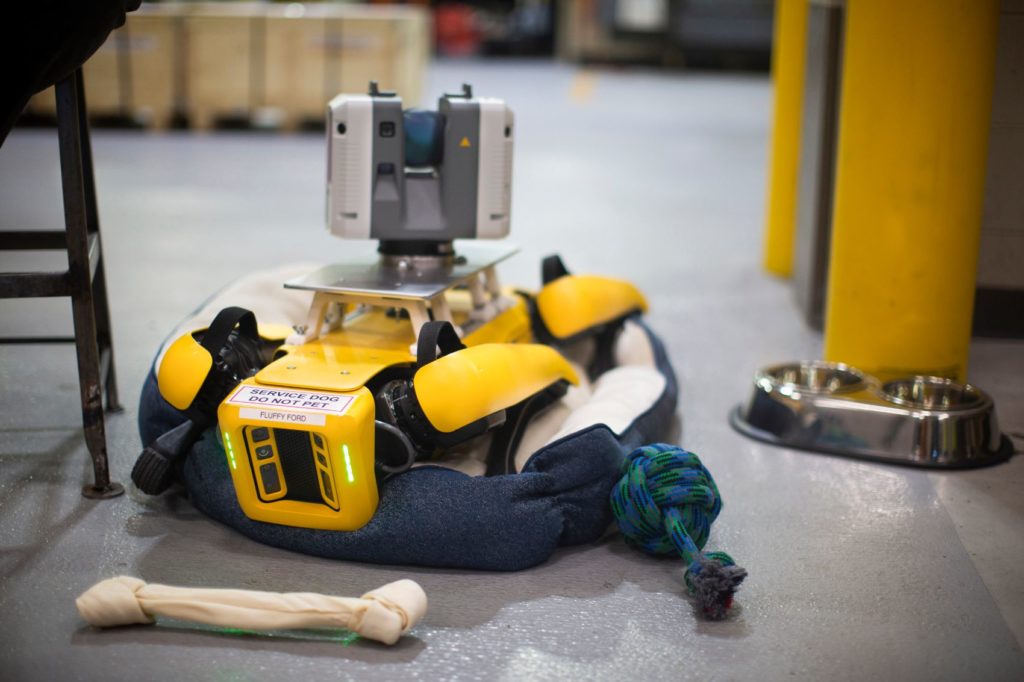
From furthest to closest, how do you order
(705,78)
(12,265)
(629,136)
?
(705,78) → (629,136) → (12,265)

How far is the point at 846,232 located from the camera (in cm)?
373

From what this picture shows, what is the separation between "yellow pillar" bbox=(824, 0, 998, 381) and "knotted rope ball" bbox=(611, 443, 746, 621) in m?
1.25

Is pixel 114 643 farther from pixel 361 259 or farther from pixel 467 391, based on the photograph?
pixel 361 259

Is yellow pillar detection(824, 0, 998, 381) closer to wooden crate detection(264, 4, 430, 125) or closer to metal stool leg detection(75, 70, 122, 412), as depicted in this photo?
metal stool leg detection(75, 70, 122, 412)

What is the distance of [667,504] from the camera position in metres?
2.61

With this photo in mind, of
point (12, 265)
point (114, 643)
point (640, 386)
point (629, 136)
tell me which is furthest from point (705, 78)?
point (114, 643)

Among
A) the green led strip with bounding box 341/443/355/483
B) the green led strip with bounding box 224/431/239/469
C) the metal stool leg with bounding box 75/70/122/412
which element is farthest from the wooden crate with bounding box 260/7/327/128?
the green led strip with bounding box 341/443/355/483

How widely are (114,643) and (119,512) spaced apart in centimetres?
66

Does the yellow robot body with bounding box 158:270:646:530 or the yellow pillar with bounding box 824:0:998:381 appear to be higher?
the yellow pillar with bounding box 824:0:998:381

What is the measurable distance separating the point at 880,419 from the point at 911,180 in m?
0.82

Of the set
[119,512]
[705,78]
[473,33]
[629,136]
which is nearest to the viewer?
[119,512]

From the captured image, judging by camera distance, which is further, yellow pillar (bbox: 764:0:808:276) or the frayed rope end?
yellow pillar (bbox: 764:0:808:276)

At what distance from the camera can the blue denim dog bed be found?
2600 mm

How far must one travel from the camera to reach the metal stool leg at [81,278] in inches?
108
